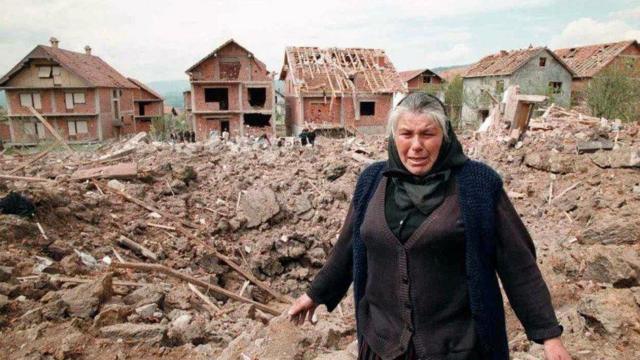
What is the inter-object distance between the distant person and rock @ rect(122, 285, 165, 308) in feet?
11.2

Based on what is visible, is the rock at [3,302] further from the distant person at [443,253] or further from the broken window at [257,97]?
the broken window at [257,97]

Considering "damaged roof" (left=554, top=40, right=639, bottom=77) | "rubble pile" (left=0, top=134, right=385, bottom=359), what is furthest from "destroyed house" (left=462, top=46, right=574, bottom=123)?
"rubble pile" (left=0, top=134, right=385, bottom=359)

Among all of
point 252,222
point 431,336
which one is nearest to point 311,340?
point 431,336

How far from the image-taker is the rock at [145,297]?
15.4 ft

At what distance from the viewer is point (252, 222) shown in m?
8.61

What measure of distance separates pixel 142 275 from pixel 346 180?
565 centimetres

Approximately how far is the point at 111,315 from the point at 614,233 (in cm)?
654

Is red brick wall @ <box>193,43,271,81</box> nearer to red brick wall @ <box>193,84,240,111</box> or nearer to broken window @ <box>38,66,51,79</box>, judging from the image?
red brick wall @ <box>193,84,240,111</box>

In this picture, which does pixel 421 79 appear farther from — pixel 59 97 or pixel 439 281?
pixel 439 281

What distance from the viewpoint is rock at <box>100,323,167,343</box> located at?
384cm

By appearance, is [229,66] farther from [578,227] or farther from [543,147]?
[578,227]

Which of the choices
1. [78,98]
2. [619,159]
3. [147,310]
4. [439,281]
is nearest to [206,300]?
[147,310]

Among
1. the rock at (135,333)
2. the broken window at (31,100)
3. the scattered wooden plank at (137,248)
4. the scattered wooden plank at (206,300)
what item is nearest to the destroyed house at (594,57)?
the scattered wooden plank at (137,248)

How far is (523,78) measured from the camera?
2969cm
